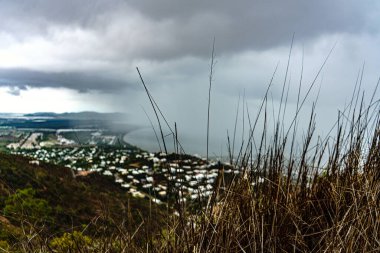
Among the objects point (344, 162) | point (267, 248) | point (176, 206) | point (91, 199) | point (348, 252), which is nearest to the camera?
point (348, 252)

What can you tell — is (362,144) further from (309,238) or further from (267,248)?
(267,248)

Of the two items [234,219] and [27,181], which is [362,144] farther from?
[27,181]

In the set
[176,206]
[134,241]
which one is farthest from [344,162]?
[134,241]

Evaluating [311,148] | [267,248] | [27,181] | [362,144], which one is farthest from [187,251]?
[27,181]

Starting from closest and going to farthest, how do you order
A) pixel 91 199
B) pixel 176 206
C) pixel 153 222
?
pixel 176 206 < pixel 153 222 < pixel 91 199

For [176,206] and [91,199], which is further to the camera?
[91,199]

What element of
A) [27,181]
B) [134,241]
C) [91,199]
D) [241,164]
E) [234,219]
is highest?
[241,164]

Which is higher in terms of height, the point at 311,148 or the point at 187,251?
the point at 311,148

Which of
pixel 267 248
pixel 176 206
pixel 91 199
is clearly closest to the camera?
pixel 267 248

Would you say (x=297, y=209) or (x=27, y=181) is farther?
(x=27, y=181)
